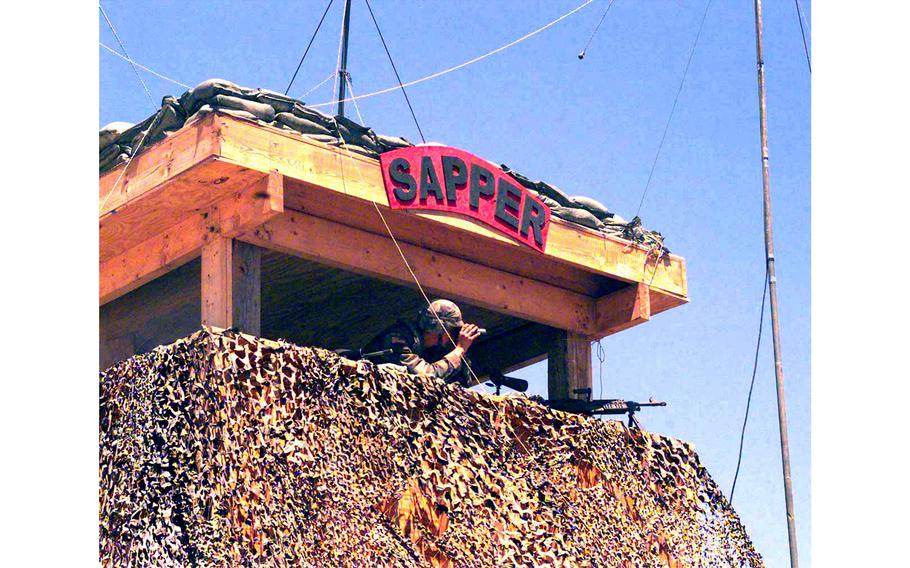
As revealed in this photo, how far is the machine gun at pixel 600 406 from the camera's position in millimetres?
14180

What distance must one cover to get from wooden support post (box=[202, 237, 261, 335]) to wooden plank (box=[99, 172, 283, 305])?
0.14m

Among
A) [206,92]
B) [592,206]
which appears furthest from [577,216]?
[206,92]

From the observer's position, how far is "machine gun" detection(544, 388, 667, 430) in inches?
558

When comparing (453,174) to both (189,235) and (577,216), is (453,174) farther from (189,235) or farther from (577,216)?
(189,235)

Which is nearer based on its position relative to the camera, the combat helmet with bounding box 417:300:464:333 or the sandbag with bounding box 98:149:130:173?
the sandbag with bounding box 98:149:130:173

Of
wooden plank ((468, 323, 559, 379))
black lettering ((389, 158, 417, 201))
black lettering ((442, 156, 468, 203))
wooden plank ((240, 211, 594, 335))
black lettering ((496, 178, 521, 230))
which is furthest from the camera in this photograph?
wooden plank ((468, 323, 559, 379))

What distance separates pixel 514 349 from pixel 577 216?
2040mm

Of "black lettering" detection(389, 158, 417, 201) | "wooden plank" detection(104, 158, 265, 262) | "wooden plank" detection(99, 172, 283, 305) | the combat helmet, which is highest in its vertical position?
"black lettering" detection(389, 158, 417, 201)

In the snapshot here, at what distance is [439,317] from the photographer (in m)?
13.7

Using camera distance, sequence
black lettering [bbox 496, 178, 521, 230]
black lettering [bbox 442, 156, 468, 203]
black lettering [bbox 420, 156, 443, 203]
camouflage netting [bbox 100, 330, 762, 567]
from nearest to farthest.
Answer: camouflage netting [bbox 100, 330, 762, 567] < black lettering [bbox 420, 156, 443, 203] < black lettering [bbox 442, 156, 468, 203] < black lettering [bbox 496, 178, 521, 230]

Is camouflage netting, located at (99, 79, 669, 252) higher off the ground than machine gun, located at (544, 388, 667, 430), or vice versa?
camouflage netting, located at (99, 79, 669, 252)

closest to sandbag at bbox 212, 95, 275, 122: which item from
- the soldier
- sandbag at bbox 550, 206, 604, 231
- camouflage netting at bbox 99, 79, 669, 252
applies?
camouflage netting at bbox 99, 79, 669, 252

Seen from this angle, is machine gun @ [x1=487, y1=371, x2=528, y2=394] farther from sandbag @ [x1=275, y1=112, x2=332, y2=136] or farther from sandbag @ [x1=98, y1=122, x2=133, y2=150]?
sandbag @ [x1=98, y1=122, x2=133, y2=150]
